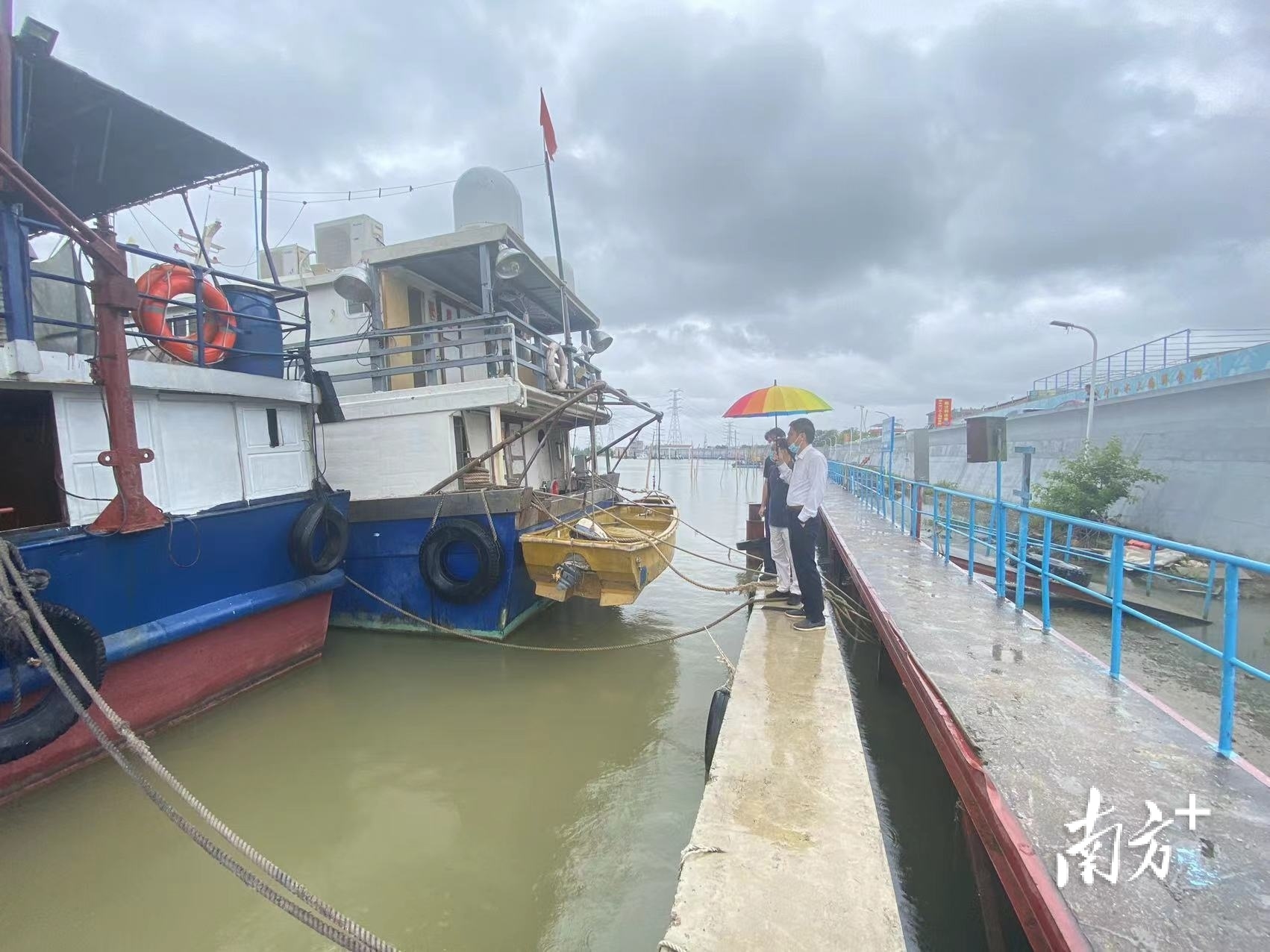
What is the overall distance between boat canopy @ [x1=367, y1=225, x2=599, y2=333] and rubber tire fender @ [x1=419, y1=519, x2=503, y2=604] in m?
3.63

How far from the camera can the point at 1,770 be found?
3873mm

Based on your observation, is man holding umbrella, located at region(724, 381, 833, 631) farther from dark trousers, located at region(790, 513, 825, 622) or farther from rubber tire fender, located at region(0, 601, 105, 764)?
rubber tire fender, located at region(0, 601, 105, 764)

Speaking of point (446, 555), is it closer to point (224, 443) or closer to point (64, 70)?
point (224, 443)

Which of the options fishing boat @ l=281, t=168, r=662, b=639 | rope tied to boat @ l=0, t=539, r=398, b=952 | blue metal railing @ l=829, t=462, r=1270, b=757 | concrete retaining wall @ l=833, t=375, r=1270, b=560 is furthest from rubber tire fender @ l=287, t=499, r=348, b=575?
concrete retaining wall @ l=833, t=375, r=1270, b=560

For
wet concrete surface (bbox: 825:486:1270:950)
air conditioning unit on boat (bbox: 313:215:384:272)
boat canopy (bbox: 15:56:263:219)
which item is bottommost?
wet concrete surface (bbox: 825:486:1270:950)

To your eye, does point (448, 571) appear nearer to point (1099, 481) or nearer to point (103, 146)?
point (103, 146)

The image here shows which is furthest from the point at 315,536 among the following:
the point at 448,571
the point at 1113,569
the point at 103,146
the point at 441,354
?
the point at 1113,569

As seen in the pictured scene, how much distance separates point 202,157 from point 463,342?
3131 millimetres

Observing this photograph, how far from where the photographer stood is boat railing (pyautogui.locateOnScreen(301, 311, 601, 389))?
6.86m

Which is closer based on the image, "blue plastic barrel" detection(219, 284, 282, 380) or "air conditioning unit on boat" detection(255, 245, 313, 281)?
"blue plastic barrel" detection(219, 284, 282, 380)

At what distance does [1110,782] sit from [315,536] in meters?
6.42

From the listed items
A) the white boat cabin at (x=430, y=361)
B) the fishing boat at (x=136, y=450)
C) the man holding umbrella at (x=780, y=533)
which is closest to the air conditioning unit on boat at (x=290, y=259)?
the white boat cabin at (x=430, y=361)

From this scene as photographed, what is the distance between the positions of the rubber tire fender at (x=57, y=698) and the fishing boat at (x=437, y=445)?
2907 mm

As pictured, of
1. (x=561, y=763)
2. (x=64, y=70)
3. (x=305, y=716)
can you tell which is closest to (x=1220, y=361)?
(x=561, y=763)
